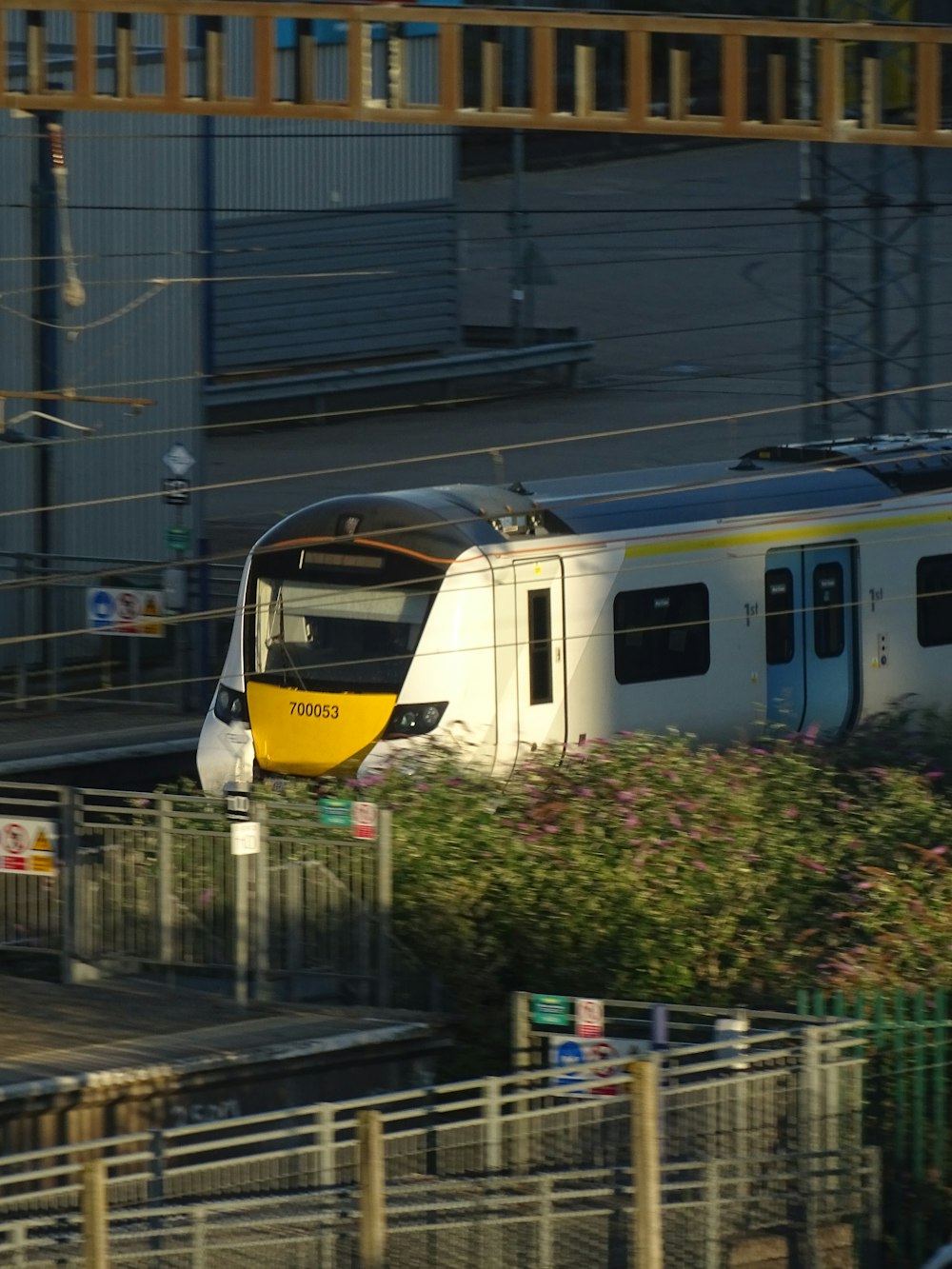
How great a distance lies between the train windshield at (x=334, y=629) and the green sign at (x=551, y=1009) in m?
5.86

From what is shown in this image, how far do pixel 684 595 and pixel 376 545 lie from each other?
257 centimetres

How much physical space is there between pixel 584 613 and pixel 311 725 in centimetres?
221

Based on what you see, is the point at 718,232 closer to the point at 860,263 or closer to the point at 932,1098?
the point at 860,263

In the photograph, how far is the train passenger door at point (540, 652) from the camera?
1641cm

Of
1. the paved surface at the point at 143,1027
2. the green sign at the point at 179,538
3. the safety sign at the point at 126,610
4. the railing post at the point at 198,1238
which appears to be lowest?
the paved surface at the point at 143,1027

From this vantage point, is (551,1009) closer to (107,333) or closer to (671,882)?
(671,882)

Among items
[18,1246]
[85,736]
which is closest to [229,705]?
[85,736]

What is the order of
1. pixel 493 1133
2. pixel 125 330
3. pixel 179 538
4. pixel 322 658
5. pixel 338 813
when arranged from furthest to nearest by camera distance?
pixel 125 330
pixel 179 538
pixel 322 658
pixel 338 813
pixel 493 1133

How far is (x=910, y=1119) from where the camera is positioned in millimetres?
10453

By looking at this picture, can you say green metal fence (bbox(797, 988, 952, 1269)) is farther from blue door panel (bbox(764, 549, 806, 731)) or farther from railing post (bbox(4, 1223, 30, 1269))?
blue door panel (bbox(764, 549, 806, 731))

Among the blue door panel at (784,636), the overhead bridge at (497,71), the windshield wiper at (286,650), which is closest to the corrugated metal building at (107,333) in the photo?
the windshield wiper at (286,650)

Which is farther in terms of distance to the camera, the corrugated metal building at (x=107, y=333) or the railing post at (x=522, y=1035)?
the corrugated metal building at (x=107, y=333)

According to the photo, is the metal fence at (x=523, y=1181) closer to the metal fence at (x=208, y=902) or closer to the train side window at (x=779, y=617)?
the metal fence at (x=208, y=902)

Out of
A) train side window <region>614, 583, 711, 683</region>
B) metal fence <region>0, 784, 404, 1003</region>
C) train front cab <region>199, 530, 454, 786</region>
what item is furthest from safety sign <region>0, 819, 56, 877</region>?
train side window <region>614, 583, 711, 683</region>
